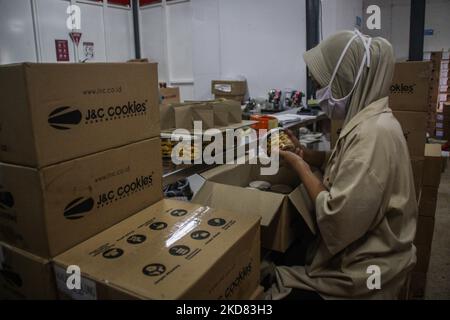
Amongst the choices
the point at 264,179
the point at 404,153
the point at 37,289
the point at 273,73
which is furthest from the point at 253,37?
the point at 37,289

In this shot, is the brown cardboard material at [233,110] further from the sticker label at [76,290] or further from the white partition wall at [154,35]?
the white partition wall at [154,35]

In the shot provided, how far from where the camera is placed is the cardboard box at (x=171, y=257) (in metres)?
0.78

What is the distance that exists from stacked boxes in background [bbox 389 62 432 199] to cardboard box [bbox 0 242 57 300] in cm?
212

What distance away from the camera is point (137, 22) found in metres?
5.62

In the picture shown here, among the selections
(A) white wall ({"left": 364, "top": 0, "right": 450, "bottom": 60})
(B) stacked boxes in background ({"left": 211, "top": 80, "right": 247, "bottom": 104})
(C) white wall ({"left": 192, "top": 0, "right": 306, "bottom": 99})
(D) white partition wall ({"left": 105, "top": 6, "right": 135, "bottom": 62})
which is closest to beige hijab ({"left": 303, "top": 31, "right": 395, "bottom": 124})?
(C) white wall ({"left": 192, "top": 0, "right": 306, "bottom": 99})

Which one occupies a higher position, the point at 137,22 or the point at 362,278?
the point at 137,22

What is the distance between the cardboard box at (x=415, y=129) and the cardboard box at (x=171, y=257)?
1658 mm

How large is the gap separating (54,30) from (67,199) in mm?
4428

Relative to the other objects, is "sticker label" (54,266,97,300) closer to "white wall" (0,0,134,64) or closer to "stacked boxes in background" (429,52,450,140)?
"white wall" (0,0,134,64)

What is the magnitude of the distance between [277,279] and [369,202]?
0.47m

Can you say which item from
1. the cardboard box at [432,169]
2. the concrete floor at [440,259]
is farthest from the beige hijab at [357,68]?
the concrete floor at [440,259]

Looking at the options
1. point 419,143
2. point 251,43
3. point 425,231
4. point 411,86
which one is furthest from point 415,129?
point 251,43
